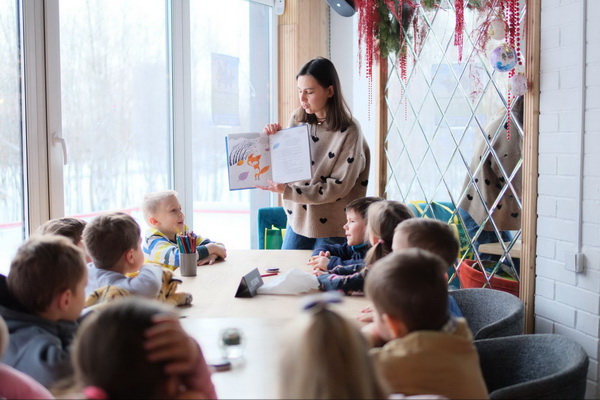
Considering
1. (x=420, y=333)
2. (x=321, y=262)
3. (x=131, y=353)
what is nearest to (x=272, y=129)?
(x=321, y=262)

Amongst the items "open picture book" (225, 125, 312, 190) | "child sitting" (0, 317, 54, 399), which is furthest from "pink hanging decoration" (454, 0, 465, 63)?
"child sitting" (0, 317, 54, 399)

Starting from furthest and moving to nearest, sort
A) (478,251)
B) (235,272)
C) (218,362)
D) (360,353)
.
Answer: (478,251) < (235,272) < (218,362) < (360,353)

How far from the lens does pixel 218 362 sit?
165 cm

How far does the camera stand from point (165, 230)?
A: 310 centimetres

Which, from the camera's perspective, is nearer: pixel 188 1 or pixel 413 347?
pixel 413 347

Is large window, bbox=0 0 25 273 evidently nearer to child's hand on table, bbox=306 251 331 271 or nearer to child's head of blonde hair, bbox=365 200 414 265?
child's hand on table, bbox=306 251 331 271

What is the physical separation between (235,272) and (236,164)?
751 mm

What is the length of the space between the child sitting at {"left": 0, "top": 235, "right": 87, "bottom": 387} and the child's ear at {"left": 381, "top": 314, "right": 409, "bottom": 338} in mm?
764

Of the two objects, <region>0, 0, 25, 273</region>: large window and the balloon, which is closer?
the balloon

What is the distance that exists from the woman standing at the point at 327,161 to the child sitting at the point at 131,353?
2089 millimetres

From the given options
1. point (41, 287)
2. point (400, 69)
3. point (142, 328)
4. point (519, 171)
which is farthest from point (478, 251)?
point (142, 328)

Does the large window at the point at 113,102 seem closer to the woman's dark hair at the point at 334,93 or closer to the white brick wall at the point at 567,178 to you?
the woman's dark hair at the point at 334,93

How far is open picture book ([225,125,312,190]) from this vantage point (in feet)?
10.8

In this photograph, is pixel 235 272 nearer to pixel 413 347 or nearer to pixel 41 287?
pixel 41 287
